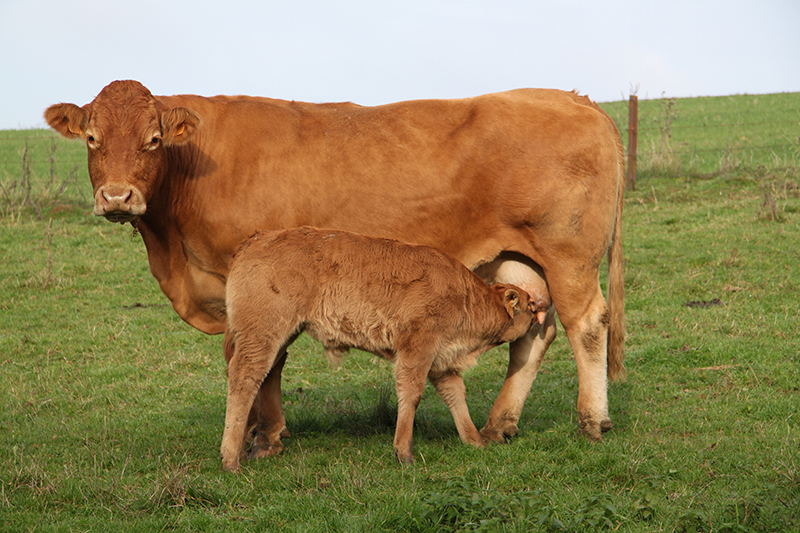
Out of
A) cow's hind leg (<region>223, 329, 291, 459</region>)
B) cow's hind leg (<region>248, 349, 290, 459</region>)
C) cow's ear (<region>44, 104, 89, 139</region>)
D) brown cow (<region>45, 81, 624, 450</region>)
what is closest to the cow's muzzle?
brown cow (<region>45, 81, 624, 450</region>)

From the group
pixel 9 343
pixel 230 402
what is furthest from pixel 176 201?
pixel 9 343

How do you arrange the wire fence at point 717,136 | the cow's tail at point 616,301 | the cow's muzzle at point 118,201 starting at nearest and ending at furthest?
the cow's muzzle at point 118,201, the cow's tail at point 616,301, the wire fence at point 717,136

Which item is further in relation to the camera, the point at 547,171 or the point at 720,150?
the point at 720,150

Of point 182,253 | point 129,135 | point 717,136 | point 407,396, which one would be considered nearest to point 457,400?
point 407,396

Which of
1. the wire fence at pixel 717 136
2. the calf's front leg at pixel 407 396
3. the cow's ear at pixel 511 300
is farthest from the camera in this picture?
the wire fence at pixel 717 136

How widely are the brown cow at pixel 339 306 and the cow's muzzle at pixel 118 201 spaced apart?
76cm

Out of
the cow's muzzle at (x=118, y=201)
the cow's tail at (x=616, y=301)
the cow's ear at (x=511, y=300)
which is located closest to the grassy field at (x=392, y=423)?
the cow's tail at (x=616, y=301)

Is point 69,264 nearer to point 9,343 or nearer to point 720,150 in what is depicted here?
point 9,343

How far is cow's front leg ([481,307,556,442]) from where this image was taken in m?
5.87

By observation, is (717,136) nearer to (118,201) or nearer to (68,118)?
(68,118)

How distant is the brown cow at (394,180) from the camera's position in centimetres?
551

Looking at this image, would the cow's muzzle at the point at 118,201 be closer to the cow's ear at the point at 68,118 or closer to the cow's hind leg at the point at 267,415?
the cow's ear at the point at 68,118

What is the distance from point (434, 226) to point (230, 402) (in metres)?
1.91

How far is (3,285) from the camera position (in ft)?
36.3
